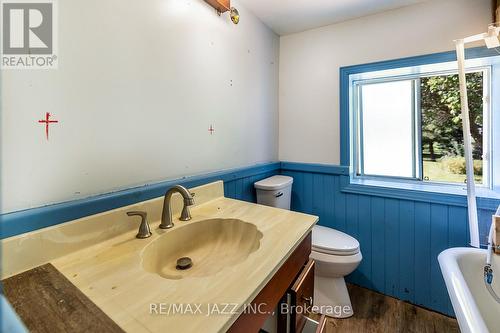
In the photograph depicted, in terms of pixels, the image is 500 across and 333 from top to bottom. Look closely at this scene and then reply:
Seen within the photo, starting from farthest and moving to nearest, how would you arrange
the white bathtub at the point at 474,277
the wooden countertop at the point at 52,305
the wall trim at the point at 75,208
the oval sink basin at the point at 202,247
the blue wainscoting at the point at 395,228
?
1. the blue wainscoting at the point at 395,228
2. the white bathtub at the point at 474,277
3. the oval sink basin at the point at 202,247
4. the wall trim at the point at 75,208
5. the wooden countertop at the point at 52,305

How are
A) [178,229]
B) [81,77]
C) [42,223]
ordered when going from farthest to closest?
[178,229] → [81,77] → [42,223]

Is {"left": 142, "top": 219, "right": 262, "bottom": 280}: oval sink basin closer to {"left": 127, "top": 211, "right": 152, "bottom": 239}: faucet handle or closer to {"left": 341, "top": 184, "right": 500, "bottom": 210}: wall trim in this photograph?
{"left": 127, "top": 211, "right": 152, "bottom": 239}: faucet handle

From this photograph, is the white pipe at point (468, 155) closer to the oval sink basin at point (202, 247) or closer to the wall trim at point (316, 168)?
the wall trim at point (316, 168)

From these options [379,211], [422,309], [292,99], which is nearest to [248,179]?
[292,99]

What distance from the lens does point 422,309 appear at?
1.51 metres

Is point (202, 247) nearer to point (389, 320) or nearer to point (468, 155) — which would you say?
point (389, 320)

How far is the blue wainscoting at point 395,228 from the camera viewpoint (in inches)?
56.9

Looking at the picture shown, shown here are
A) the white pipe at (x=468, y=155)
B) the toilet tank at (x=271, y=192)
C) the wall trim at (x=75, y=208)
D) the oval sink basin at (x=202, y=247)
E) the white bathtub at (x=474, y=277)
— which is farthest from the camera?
the toilet tank at (x=271, y=192)

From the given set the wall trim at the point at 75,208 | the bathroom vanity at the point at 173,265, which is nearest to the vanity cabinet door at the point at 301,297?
the bathroom vanity at the point at 173,265

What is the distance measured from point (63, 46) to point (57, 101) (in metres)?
0.18

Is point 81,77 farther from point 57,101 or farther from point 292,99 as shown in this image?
point 292,99

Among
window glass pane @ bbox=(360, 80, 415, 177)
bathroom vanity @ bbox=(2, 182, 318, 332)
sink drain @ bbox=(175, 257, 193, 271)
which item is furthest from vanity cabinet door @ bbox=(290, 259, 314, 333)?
window glass pane @ bbox=(360, 80, 415, 177)

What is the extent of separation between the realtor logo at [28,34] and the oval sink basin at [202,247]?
0.66 metres

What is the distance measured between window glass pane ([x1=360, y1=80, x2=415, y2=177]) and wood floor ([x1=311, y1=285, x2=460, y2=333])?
37.8 inches
